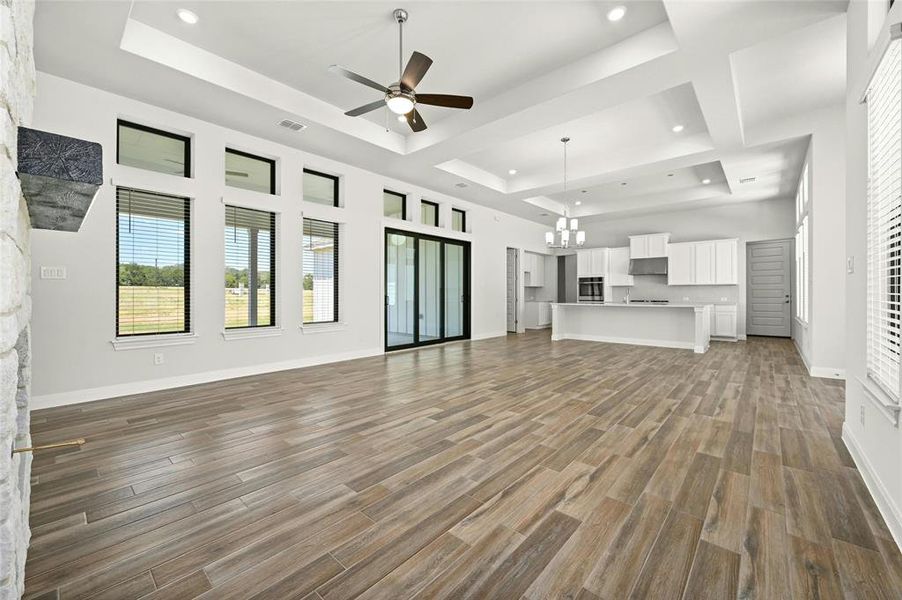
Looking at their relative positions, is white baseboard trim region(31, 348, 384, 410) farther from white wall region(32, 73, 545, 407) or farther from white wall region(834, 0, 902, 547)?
white wall region(834, 0, 902, 547)

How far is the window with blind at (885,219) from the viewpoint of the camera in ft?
6.21

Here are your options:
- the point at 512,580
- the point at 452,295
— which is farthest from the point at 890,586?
the point at 452,295

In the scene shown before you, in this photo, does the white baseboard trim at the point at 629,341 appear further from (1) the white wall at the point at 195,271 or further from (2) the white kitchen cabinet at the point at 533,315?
(1) the white wall at the point at 195,271

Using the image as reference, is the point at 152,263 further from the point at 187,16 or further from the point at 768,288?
the point at 768,288

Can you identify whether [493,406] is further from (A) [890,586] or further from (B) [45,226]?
(B) [45,226]

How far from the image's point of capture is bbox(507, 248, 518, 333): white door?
10445 millimetres

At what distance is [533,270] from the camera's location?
1133 cm

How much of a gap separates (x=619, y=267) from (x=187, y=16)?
994 cm

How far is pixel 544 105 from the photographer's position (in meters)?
4.37

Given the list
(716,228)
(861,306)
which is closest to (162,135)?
(861,306)

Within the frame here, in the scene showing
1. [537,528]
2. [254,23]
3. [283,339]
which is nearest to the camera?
[537,528]

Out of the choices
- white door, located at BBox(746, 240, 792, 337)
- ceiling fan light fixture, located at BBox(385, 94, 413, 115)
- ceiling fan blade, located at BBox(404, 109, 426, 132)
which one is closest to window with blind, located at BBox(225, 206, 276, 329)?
ceiling fan blade, located at BBox(404, 109, 426, 132)

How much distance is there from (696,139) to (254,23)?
579cm

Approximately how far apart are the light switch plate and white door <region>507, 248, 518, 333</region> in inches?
333
